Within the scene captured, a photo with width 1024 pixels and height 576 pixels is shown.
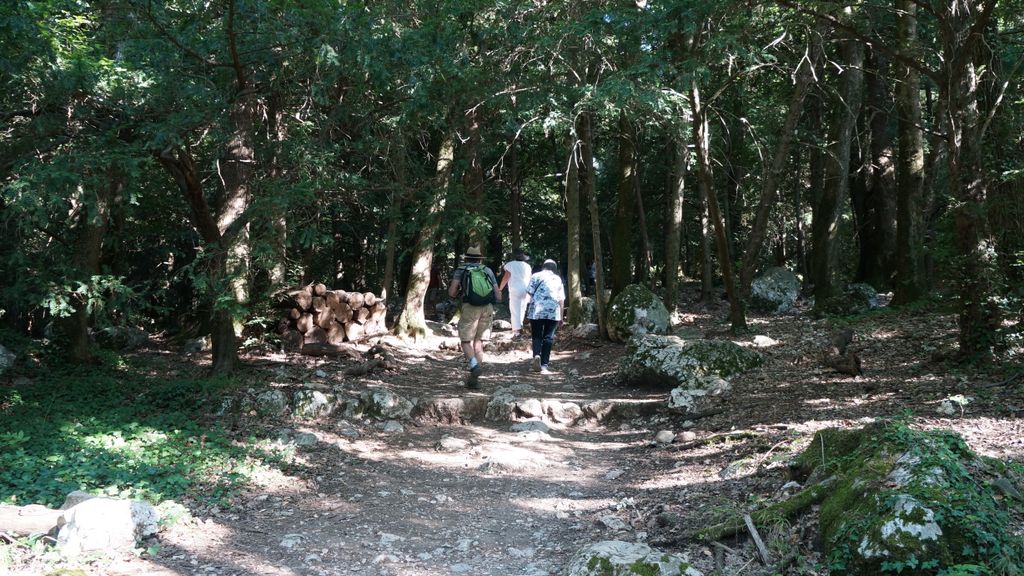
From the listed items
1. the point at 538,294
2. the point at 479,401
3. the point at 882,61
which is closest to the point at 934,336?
the point at 538,294

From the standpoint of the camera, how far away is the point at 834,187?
536 inches

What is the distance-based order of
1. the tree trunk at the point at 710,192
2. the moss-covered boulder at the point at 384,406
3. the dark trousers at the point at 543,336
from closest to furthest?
1. the moss-covered boulder at the point at 384,406
2. the tree trunk at the point at 710,192
3. the dark trousers at the point at 543,336

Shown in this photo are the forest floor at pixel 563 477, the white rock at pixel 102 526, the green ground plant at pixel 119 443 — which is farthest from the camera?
the green ground plant at pixel 119 443

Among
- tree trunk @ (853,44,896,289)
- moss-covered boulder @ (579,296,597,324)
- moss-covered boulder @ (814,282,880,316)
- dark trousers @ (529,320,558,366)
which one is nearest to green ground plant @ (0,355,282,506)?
dark trousers @ (529,320,558,366)

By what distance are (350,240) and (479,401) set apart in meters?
14.6

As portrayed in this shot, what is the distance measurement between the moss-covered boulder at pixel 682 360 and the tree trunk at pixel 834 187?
5.23m

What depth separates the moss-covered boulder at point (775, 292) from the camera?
658 inches

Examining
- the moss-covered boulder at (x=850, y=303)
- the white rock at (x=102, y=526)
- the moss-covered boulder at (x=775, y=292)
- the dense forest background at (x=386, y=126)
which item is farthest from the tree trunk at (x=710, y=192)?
the white rock at (x=102, y=526)

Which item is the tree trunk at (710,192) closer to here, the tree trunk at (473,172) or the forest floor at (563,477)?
the forest floor at (563,477)

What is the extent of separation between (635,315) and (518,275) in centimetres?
261

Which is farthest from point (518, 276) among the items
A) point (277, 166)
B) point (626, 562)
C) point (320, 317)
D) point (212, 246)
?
point (626, 562)

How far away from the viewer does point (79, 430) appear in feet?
22.5

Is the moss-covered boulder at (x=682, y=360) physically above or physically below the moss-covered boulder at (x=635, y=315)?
below

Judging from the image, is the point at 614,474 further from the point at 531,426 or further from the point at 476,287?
the point at 476,287
